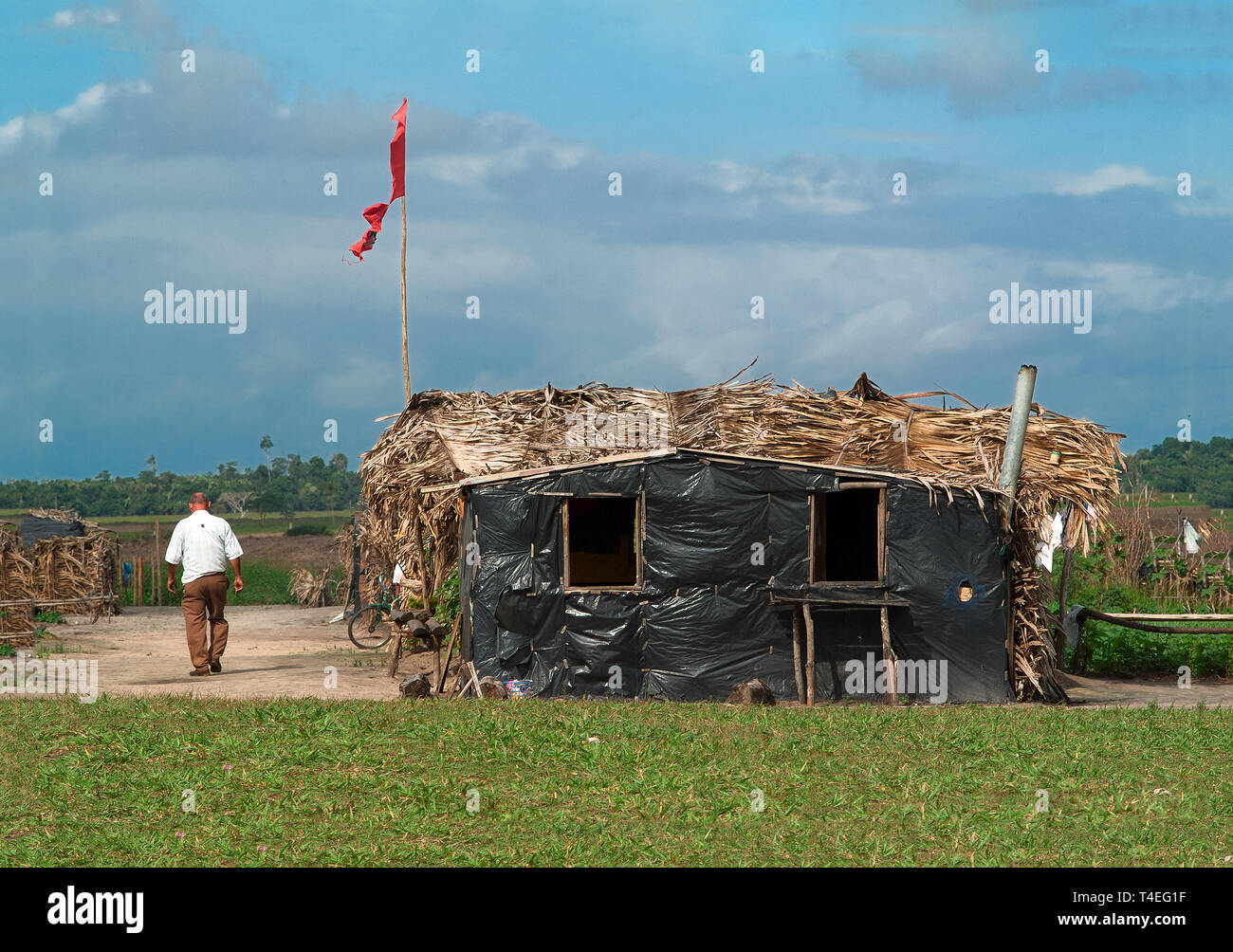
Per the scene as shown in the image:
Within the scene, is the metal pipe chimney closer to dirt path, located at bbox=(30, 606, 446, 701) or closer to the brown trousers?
dirt path, located at bbox=(30, 606, 446, 701)

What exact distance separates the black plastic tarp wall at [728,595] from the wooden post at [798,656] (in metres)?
0.08

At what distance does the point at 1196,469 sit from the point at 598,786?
65393 millimetres

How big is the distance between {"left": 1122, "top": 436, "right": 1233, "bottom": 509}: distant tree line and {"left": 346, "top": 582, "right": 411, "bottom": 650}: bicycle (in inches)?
1994

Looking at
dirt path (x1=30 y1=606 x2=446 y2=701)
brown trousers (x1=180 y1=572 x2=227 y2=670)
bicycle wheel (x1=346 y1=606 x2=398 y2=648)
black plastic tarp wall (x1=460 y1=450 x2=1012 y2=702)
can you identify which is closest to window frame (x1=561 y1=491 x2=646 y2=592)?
black plastic tarp wall (x1=460 y1=450 x2=1012 y2=702)

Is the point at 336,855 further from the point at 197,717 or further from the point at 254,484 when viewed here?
the point at 254,484

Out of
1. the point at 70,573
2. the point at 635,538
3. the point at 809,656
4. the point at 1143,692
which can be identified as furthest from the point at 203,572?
the point at 70,573

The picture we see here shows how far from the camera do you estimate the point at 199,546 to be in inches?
598

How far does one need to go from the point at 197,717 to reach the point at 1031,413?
11.0 meters

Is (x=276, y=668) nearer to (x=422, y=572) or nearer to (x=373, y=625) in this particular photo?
(x=422, y=572)

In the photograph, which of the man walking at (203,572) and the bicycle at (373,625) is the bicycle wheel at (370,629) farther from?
the man walking at (203,572)

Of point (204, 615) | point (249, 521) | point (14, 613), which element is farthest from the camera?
point (249, 521)

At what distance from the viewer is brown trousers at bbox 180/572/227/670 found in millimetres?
15172

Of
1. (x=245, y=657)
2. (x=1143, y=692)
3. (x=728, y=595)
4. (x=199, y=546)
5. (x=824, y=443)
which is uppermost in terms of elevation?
(x=824, y=443)
